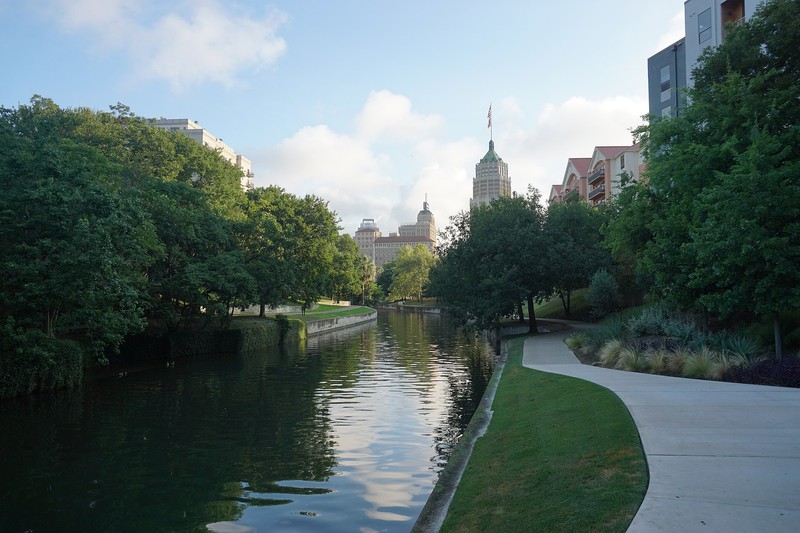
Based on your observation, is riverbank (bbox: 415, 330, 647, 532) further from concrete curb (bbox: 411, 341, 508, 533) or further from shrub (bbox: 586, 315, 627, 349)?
shrub (bbox: 586, 315, 627, 349)

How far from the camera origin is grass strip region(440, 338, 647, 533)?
693 cm

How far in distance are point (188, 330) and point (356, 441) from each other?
77.8 ft

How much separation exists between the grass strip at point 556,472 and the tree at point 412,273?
4769 inches

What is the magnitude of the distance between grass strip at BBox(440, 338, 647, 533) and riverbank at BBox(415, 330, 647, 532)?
0.04ft

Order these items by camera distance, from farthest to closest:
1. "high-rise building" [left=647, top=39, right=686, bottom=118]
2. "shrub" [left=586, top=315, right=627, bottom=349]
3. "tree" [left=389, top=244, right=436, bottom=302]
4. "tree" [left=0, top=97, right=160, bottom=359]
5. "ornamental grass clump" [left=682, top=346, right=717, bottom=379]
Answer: "tree" [left=389, top=244, right=436, bottom=302] < "high-rise building" [left=647, top=39, right=686, bottom=118] < "shrub" [left=586, top=315, right=627, bottom=349] < "tree" [left=0, top=97, right=160, bottom=359] < "ornamental grass clump" [left=682, top=346, right=717, bottom=379]

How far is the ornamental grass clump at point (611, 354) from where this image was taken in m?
21.2

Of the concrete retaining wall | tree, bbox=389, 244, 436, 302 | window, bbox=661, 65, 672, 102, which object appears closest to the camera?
window, bbox=661, 65, 672, 102

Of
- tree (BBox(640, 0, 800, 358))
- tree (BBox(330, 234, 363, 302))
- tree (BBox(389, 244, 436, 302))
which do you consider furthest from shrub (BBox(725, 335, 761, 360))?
tree (BBox(389, 244, 436, 302))

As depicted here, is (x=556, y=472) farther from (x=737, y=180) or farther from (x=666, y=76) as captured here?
(x=666, y=76)

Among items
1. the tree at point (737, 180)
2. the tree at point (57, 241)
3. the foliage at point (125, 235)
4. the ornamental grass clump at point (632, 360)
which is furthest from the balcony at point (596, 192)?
the tree at point (57, 241)

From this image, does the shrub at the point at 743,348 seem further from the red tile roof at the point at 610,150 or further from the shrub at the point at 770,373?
the red tile roof at the point at 610,150

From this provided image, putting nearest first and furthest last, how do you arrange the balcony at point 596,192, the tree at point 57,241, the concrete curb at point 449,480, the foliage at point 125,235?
the concrete curb at point 449,480 → the tree at point 57,241 → the foliage at point 125,235 → the balcony at point 596,192

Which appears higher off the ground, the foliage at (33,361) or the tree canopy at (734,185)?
the tree canopy at (734,185)

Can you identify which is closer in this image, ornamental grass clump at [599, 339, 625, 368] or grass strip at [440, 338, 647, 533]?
grass strip at [440, 338, 647, 533]
